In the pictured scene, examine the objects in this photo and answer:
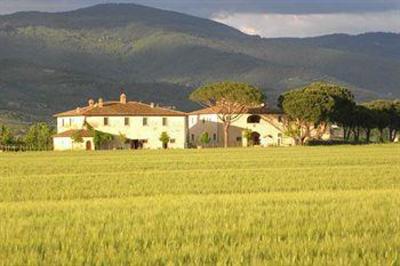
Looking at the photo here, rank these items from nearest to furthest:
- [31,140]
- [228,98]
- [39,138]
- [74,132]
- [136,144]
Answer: [74,132] → [31,140] → [39,138] → [136,144] → [228,98]

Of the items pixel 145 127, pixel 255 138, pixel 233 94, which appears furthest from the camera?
pixel 255 138

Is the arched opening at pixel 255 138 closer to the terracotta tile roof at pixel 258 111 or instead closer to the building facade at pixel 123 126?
the terracotta tile roof at pixel 258 111

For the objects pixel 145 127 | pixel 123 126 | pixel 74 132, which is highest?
pixel 123 126

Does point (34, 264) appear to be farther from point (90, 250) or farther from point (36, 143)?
point (36, 143)

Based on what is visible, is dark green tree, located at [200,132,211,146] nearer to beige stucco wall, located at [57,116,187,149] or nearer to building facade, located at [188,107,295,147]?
building facade, located at [188,107,295,147]

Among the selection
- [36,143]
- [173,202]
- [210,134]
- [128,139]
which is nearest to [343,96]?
[210,134]

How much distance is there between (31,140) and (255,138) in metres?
33.2

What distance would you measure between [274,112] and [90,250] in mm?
117400

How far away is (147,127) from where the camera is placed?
119062 mm

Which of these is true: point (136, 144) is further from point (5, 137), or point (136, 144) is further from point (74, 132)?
point (5, 137)

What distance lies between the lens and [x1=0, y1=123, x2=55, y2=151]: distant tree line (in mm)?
109338

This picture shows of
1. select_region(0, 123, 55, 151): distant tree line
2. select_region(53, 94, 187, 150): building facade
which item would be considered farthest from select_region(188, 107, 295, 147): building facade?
select_region(0, 123, 55, 151): distant tree line

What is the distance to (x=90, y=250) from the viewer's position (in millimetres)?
14820

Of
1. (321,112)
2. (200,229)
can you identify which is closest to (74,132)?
(321,112)
